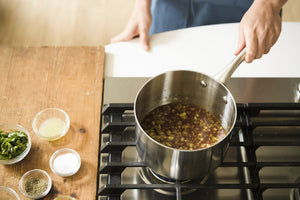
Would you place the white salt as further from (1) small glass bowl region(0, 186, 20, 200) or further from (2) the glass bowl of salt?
(1) small glass bowl region(0, 186, 20, 200)

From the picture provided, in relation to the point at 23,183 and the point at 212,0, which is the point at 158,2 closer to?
the point at 212,0

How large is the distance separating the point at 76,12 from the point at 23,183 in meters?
1.83

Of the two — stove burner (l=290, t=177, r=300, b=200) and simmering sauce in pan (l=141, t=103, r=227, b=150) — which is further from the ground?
simmering sauce in pan (l=141, t=103, r=227, b=150)

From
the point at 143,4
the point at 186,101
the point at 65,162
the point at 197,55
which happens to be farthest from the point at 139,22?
the point at 65,162

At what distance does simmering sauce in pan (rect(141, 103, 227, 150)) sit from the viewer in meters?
0.93

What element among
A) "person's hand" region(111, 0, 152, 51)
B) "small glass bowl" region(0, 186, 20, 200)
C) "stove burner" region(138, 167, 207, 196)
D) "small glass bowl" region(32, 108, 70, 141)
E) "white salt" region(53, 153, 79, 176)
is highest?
"person's hand" region(111, 0, 152, 51)

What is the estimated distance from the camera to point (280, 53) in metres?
1.22

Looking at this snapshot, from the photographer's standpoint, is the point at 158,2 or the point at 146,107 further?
the point at 158,2

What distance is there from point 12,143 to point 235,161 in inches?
24.2

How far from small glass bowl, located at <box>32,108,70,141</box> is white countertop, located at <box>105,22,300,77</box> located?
0.21m

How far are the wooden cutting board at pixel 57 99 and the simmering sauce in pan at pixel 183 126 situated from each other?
→ 18cm

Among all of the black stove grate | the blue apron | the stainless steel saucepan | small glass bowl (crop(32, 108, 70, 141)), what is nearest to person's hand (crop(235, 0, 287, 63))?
the stainless steel saucepan

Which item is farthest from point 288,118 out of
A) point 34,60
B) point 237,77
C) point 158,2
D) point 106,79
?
point 34,60

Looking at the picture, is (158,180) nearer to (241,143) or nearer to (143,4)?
(241,143)
